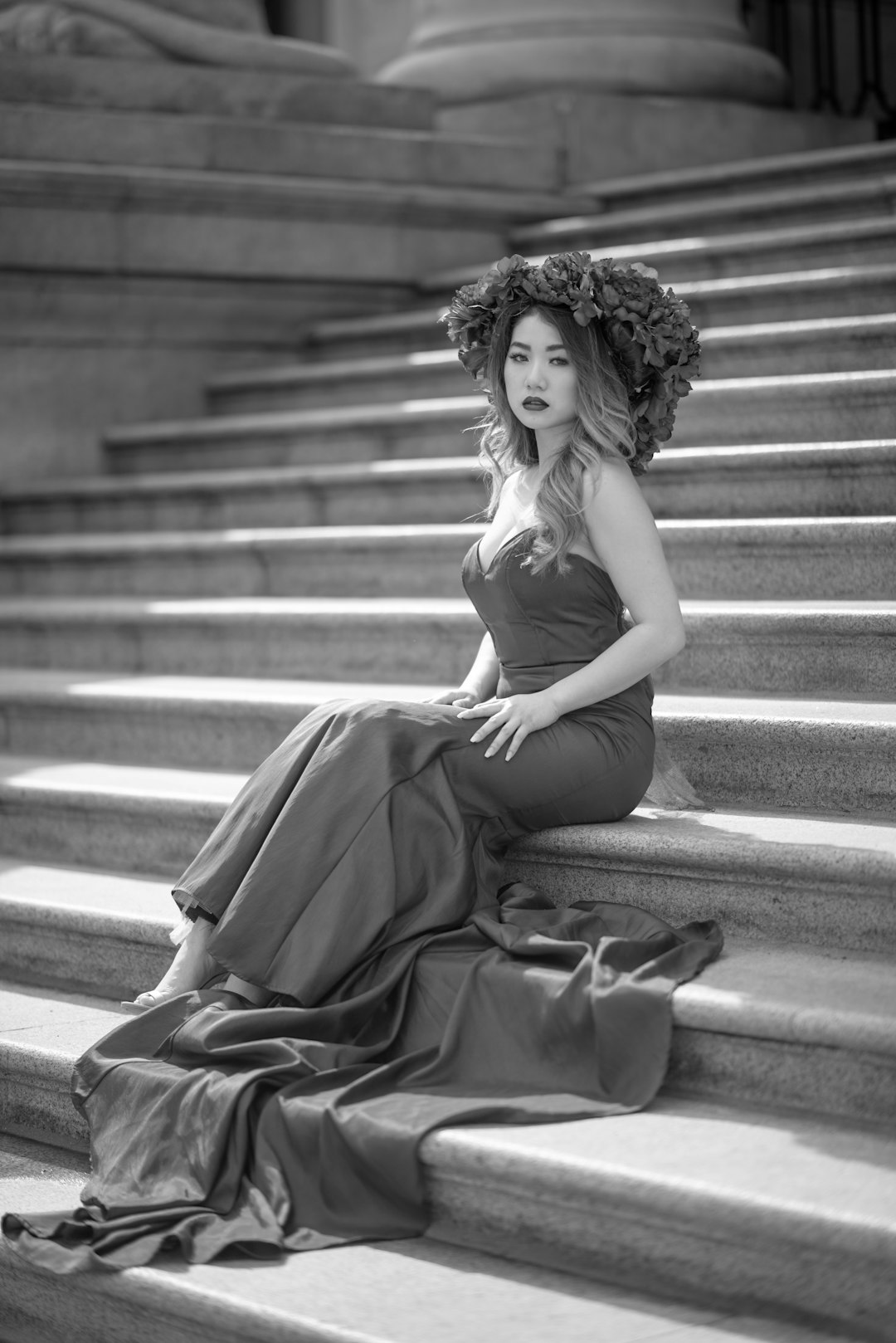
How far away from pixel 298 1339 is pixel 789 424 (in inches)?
126

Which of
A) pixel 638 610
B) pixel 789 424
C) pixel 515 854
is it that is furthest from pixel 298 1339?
pixel 789 424

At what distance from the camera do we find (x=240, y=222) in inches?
282

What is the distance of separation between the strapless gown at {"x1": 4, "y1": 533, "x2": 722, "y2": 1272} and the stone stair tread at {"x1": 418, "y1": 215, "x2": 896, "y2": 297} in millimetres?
2762

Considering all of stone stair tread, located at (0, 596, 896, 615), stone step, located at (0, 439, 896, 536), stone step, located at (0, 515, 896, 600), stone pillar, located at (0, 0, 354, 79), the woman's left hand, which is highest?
stone pillar, located at (0, 0, 354, 79)

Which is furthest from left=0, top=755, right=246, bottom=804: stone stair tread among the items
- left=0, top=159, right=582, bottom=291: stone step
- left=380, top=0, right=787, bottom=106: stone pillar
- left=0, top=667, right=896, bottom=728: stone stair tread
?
left=380, top=0, right=787, bottom=106: stone pillar

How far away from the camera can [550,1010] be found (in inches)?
122

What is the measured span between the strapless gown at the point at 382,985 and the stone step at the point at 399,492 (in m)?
1.20

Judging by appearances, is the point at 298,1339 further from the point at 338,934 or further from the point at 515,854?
the point at 515,854

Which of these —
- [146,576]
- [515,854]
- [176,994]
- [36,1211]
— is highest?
[146,576]

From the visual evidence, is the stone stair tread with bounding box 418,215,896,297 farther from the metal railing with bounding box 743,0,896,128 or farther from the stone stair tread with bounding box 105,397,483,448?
the metal railing with bounding box 743,0,896,128

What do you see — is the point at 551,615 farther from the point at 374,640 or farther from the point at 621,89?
the point at 621,89

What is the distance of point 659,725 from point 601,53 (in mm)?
4866

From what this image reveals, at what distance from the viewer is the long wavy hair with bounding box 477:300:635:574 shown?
367cm

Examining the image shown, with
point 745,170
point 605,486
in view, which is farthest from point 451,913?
point 745,170
